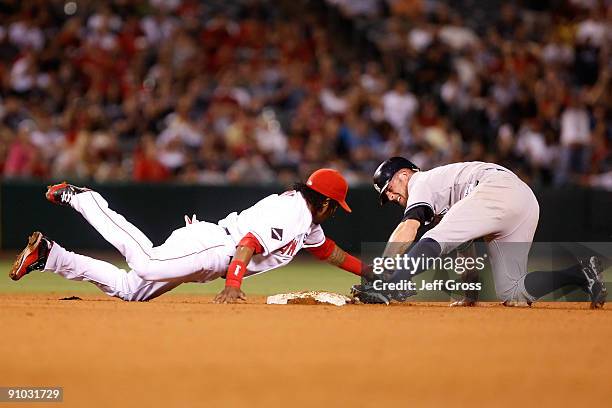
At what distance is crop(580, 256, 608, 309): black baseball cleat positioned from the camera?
26.5 feet

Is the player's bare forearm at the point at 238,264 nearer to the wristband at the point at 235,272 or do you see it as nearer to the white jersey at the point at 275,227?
the wristband at the point at 235,272

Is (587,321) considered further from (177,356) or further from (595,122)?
(595,122)

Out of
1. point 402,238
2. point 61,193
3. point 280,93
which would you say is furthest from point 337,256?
point 280,93

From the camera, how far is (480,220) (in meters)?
7.94

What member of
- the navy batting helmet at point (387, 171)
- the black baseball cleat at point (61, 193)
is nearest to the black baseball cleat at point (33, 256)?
the black baseball cleat at point (61, 193)

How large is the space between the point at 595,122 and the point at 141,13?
805 cm

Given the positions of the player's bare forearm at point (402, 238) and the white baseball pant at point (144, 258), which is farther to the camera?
the white baseball pant at point (144, 258)

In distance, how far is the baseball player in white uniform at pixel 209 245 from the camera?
7977mm

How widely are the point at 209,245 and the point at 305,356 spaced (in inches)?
100

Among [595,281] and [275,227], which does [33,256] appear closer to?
[275,227]

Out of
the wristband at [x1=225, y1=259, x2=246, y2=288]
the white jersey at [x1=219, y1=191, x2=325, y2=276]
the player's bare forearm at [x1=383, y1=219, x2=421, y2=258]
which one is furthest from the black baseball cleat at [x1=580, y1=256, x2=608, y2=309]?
the wristband at [x1=225, y1=259, x2=246, y2=288]

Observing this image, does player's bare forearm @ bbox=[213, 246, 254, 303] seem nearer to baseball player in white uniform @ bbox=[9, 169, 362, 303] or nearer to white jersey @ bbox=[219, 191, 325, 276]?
baseball player in white uniform @ bbox=[9, 169, 362, 303]

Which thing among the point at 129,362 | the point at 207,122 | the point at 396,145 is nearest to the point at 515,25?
the point at 396,145

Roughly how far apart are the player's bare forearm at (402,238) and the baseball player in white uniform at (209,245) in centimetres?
49
